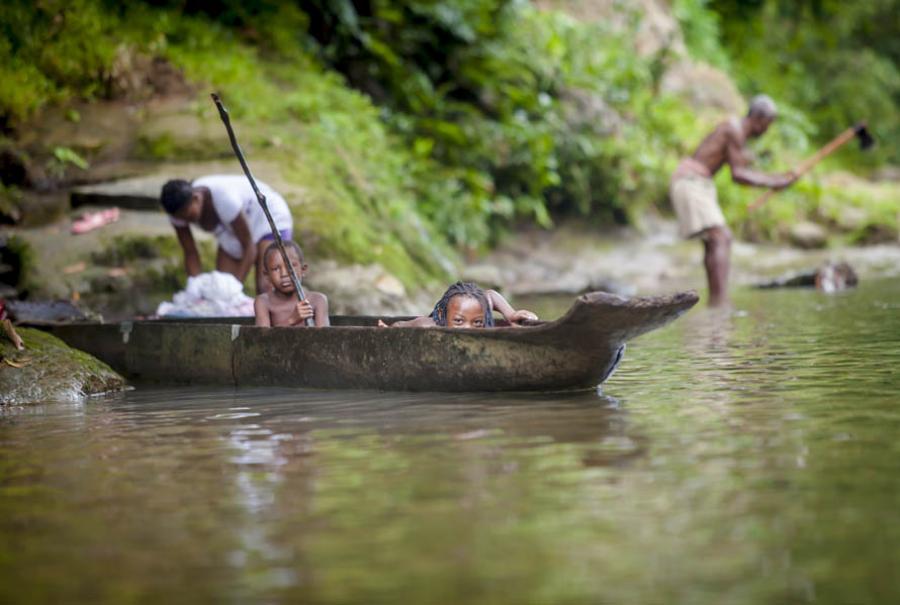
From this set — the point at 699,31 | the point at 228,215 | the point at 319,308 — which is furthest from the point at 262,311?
the point at 699,31

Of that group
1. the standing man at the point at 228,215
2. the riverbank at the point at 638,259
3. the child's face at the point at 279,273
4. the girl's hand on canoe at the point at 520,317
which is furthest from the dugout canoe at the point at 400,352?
the riverbank at the point at 638,259

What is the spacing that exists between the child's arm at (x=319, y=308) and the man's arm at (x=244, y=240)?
78.2 inches

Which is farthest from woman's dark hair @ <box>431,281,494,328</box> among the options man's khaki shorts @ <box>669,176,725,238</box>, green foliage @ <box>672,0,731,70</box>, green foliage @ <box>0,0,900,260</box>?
green foliage @ <box>672,0,731,70</box>

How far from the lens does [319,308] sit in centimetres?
761

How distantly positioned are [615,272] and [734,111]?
24.3 ft

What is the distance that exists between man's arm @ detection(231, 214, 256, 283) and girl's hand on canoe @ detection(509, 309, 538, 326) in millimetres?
3299

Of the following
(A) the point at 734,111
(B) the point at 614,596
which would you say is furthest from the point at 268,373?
(A) the point at 734,111

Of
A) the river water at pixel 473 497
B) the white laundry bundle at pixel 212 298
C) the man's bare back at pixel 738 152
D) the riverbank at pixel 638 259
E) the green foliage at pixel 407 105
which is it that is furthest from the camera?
the riverbank at pixel 638 259

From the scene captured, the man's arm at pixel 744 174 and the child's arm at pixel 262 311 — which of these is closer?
the child's arm at pixel 262 311

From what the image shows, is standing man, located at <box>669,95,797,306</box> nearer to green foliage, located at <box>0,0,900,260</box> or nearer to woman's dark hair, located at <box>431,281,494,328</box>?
green foliage, located at <box>0,0,900,260</box>

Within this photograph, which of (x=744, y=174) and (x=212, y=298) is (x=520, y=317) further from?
(x=744, y=174)

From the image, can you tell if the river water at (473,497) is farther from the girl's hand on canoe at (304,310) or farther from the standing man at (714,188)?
the standing man at (714,188)

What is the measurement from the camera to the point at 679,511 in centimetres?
359

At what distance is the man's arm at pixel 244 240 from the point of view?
9.50 m
